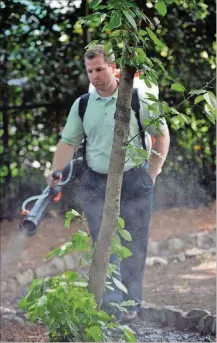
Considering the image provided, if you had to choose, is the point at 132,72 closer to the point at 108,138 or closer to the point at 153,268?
the point at 108,138

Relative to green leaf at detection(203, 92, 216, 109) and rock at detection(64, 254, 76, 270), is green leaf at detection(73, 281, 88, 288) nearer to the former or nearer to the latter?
green leaf at detection(203, 92, 216, 109)

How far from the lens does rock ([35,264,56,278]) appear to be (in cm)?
414

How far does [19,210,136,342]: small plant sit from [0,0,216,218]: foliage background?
242 centimetres

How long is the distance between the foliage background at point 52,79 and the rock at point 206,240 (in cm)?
35

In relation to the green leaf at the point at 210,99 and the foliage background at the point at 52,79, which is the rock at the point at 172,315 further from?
the foliage background at the point at 52,79

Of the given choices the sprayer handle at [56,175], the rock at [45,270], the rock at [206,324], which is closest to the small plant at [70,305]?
the sprayer handle at [56,175]

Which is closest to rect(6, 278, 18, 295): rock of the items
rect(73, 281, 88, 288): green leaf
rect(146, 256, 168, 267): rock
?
rect(146, 256, 168, 267): rock

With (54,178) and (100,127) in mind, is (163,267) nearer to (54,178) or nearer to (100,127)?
(100,127)

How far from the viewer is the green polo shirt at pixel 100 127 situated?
9.55 feet

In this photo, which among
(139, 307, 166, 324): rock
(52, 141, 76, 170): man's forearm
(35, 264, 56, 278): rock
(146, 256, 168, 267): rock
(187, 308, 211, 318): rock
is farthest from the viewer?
(146, 256, 168, 267): rock

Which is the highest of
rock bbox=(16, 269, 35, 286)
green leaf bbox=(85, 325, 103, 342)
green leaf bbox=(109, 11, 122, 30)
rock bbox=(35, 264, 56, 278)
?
green leaf bbox=(109, 11, 122, 30)

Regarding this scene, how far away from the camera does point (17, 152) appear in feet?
16.7

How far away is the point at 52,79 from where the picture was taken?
508cm

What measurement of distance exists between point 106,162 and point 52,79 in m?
2.22
